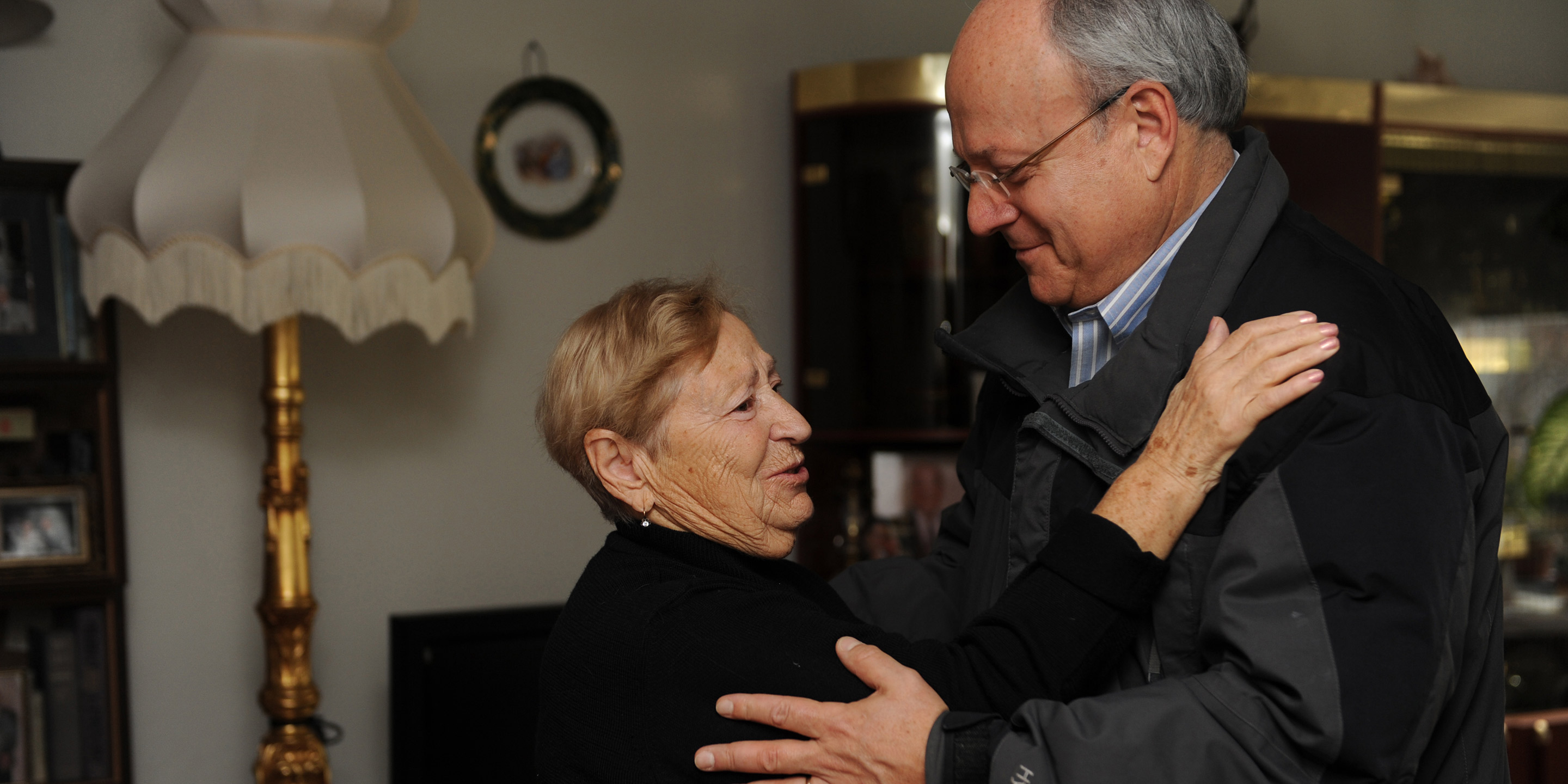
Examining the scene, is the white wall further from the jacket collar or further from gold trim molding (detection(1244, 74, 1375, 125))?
the jacket collar

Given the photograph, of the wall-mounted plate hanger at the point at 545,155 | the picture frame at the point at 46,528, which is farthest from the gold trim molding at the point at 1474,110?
the picture frame at the point at 46,528

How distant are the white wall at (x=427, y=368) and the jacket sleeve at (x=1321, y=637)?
8.39ft

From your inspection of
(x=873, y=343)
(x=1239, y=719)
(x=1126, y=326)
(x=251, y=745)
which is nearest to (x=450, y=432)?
(x=251, y=745)

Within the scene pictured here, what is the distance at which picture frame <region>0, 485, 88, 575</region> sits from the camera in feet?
9.10

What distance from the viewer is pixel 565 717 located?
1356 millimetres

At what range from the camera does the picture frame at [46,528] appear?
9.10 ft

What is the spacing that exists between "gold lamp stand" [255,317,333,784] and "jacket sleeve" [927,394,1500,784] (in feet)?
6.89

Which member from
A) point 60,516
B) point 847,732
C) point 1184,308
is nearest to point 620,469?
point 847,732

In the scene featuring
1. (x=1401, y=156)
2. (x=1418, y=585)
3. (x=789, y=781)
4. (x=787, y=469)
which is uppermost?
(x=1401, y=156)

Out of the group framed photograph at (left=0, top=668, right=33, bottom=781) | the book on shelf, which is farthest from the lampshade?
framed photograph at (left=0, top=668, right=33, bottom=781)

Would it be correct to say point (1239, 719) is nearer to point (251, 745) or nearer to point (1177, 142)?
point (1177, 142)

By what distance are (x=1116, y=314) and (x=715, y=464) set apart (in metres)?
0.49

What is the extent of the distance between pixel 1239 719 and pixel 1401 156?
3343 mm


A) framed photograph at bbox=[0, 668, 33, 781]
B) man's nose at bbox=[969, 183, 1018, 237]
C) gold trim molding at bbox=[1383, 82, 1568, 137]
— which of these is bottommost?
framed photograph at bbox=[0, 668, 33, 781]
